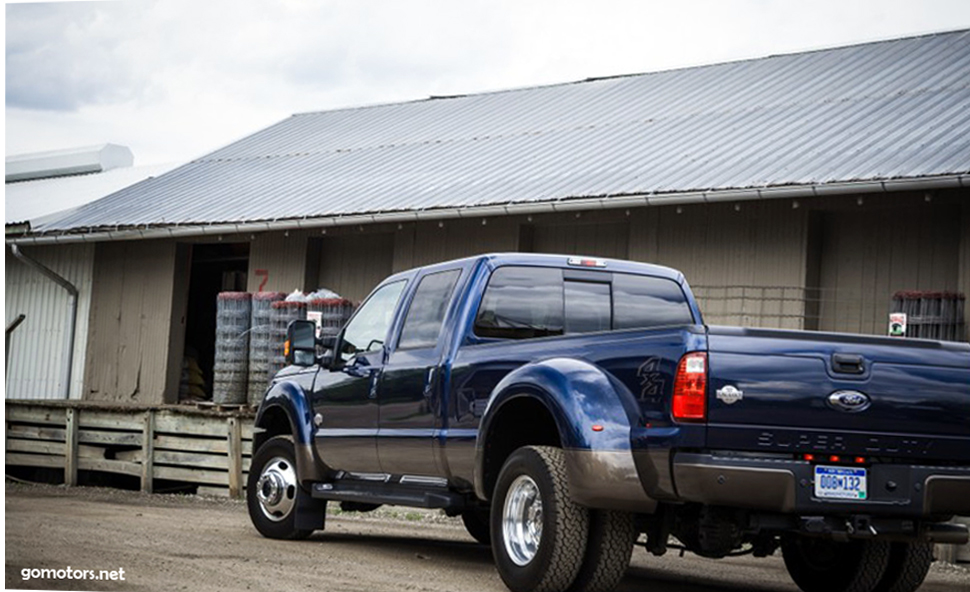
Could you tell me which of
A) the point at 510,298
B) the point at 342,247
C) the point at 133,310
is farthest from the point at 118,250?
the point at 510,298

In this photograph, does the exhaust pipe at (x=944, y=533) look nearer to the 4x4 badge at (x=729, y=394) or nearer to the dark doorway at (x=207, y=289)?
the 4x4 badge at (x=729, y=394)

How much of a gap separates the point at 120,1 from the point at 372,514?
6.15m

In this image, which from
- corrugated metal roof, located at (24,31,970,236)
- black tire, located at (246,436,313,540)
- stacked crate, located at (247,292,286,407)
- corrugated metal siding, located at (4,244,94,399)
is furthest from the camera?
corrugated metal siding, located at (4,244,94,399)

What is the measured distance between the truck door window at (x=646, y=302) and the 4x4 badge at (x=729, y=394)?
2556 millimetres

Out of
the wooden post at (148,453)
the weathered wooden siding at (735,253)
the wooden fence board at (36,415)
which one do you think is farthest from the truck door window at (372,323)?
the wooden fence board at (36,415)

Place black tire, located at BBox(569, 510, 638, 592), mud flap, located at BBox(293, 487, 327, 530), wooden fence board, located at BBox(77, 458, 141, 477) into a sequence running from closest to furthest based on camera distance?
1. black tire, located at BBox(569, 510, 638, 592)
2. mud flap, located at BBox(293, 487, 327, 530)
3. wooden fence board, located at BBox(77, 458, 141, 477)

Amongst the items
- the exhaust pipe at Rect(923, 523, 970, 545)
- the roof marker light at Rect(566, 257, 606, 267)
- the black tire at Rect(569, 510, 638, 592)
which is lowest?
the black tire at Rect(569, 510, 638, 592)

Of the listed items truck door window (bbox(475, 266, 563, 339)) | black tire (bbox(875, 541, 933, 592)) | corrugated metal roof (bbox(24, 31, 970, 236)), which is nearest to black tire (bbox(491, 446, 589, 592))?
truck door window (bbox(475, 266, 563, 339))

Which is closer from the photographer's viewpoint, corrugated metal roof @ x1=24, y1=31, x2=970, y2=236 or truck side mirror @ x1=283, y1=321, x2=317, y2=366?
truck side mirror @ x1=283, y1=321, x2=317, y2=366

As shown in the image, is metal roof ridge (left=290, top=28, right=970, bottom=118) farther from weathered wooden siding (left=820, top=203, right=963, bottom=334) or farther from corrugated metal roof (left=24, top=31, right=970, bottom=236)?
weathered wooden siding (left=820, top=203, right=963, bottom=334)

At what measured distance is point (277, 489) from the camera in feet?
39.0

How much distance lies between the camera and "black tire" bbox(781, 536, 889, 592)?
908 centimetres

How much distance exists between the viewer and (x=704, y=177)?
16.0m

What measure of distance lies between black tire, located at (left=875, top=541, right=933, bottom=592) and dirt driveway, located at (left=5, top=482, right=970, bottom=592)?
105 centimetres
